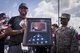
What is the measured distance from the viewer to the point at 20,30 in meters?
6.95

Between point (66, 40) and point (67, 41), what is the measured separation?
31mm

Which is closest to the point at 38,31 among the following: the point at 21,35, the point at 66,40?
A: the point at 21,35

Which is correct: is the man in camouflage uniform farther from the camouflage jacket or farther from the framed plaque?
the framed plaque

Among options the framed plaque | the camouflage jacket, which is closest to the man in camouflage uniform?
the camouflage jacket

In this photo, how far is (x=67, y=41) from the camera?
6938 millimetres

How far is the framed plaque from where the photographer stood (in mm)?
6980

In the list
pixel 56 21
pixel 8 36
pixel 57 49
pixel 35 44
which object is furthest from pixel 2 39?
pixel 56 21

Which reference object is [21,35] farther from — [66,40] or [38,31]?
[66,40]

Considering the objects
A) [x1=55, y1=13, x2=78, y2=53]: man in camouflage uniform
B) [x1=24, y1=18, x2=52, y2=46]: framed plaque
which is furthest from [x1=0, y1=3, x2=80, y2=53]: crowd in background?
[x1=24, y1=18, x2=52, y2=46]: framed plaque

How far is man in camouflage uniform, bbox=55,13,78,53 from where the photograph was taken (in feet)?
22.7

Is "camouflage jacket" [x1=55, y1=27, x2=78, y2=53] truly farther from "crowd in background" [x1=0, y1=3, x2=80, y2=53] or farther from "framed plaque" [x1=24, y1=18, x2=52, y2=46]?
"framed plaque" [x1=24, y1=18, x2=52, y2=46]

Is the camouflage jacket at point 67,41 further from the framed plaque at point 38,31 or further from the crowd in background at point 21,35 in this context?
the framed plaque at point 38,31

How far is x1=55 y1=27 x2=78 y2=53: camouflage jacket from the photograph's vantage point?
693 cm

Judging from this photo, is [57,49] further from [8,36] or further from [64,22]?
[8,36]
